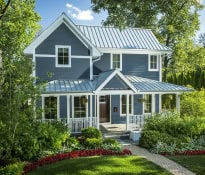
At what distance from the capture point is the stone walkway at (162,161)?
12.5 meters

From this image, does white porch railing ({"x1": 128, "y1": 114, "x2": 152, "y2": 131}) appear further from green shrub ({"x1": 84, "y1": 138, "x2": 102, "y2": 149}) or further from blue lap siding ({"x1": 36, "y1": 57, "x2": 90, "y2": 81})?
green shrub ({"x1": 84, "y1": 138, "x2": 102, "y2": 149})

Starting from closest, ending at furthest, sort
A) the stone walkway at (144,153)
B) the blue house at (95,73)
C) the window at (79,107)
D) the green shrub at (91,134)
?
the stone walkway at (144,153) < the green shrub at (91,134) < the blue house at (95,73) < the window at (79,107)

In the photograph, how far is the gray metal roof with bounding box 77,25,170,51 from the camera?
75.5ft

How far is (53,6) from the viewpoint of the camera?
20609 mm

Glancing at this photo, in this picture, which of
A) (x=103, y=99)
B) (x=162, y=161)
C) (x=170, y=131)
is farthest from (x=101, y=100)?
(x=162, y=161)

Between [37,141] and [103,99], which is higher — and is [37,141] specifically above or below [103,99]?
below

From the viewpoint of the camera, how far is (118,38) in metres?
23.9

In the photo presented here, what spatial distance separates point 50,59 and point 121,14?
275 inches

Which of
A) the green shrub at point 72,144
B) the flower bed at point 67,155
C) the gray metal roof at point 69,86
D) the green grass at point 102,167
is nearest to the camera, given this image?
the green grass at point 102,167

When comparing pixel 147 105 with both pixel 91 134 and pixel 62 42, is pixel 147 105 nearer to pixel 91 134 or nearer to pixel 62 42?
pixel 62 42

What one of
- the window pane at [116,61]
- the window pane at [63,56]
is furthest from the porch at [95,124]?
the window pane at [116,61]

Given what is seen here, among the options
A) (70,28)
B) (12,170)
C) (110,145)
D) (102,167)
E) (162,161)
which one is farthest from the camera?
(70,28)

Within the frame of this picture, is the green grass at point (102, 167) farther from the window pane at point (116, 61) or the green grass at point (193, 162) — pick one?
the window pane at point (116, 61)

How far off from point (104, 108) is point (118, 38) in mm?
5481
